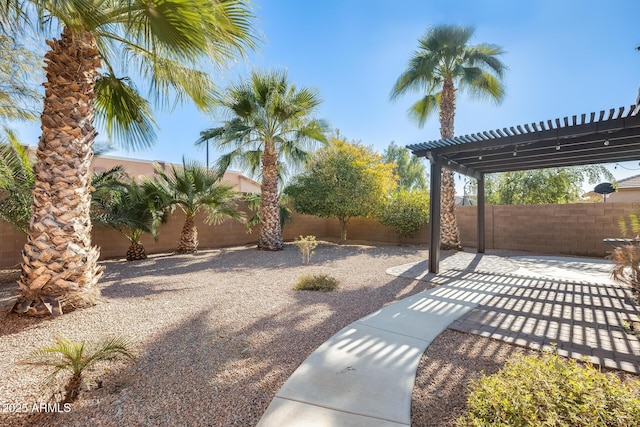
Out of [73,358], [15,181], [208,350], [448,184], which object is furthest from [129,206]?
[448,184]

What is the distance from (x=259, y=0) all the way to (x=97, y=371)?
517cm

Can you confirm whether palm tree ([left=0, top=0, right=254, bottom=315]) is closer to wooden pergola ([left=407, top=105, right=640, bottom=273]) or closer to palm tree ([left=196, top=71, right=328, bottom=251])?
palm tree ([left=196, top=71, right=328, bottom=251])

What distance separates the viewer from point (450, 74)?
11320 millimetres

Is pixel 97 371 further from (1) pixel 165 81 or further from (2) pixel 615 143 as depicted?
(2) pixel 615 143

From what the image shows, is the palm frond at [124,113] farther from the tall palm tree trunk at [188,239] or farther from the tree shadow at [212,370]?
the tall palm tree trunk at [188,239]

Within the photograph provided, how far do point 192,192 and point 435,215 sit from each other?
784cm

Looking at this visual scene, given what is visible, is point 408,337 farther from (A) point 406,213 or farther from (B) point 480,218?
(A) point 406,213

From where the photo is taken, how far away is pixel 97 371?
8.72 feet

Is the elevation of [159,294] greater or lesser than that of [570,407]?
lesser

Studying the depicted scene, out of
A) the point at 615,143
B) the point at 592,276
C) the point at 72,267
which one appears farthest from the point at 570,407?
the point at 615,143

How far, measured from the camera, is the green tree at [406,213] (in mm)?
13469

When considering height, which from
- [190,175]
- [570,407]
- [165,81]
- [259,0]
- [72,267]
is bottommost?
[570,407]

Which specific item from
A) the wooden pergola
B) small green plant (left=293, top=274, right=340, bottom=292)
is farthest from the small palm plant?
the wooden pergola

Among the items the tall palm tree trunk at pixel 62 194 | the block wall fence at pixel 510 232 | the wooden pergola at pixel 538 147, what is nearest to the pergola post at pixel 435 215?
the wooden pergola at pixel 538 147
